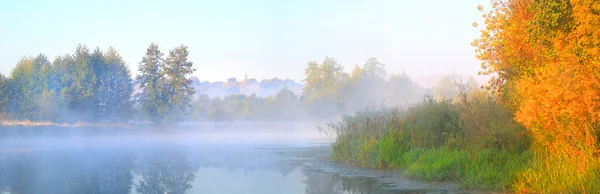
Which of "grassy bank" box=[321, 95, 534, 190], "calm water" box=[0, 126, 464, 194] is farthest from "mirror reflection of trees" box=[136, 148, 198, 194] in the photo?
"grassy bank" box=[321, 95, 534, 190]

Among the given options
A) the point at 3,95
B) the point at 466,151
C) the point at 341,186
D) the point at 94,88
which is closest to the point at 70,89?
the point at 94,88

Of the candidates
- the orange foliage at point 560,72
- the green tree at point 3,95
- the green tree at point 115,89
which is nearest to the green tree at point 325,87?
the green tree at point 115,89

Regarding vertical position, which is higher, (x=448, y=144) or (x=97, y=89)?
(x=97, y=89)

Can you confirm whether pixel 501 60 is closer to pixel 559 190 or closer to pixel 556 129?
pixel 556 129

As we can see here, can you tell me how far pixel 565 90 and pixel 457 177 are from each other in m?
4.26

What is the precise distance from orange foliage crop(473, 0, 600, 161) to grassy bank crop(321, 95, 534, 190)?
100 centimetres

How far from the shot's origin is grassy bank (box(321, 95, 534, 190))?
1488 cm

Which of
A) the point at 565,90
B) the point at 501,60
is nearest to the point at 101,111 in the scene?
the point at 501,60

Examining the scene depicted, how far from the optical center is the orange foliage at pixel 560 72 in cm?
1248

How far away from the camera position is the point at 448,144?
59.2 feet

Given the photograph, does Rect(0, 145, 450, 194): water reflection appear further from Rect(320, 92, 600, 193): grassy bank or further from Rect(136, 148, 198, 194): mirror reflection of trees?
Rect(320, 92, 600, 193): grassy bank

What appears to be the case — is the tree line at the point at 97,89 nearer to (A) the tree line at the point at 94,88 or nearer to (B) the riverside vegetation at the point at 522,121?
(A) the tree line at the point at 94,88

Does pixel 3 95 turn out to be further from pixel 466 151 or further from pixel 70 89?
pixel 466 151

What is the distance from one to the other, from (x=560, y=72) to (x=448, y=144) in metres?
5.78
